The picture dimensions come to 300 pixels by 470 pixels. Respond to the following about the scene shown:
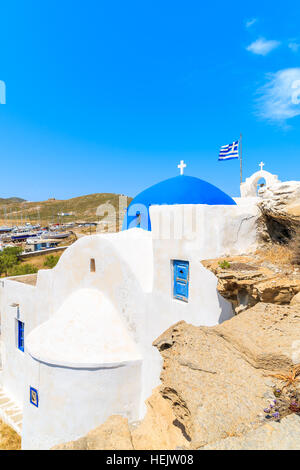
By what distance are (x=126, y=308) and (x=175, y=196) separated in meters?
3.99

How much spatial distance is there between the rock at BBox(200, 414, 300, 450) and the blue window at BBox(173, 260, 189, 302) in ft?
13.8

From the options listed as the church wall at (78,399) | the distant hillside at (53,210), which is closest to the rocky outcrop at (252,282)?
the church wall at (78,399)

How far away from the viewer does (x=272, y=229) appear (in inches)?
273

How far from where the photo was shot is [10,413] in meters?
11.7

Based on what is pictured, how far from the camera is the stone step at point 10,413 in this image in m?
11.0

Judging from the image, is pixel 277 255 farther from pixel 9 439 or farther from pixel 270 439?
pixel 9 439

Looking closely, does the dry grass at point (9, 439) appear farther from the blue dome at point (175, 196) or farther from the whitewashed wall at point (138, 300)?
the blue dome at point (175, 196)

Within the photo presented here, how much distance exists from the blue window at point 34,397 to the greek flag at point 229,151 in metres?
12.6

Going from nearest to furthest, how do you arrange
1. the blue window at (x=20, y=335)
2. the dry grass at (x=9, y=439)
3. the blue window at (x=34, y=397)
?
the blue window at (x=34, y=397) < the dry grass at (x=9, y=439) < the blue window at (x=20, y=335)

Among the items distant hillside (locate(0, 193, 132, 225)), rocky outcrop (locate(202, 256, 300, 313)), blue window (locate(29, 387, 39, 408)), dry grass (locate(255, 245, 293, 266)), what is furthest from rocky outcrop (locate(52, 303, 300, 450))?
distant hillside (locate(0, 193, 132, 225))

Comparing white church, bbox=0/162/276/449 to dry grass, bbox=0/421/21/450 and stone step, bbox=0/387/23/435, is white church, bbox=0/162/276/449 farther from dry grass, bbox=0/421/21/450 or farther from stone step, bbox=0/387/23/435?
stone step, bbox=0/387/23/435
